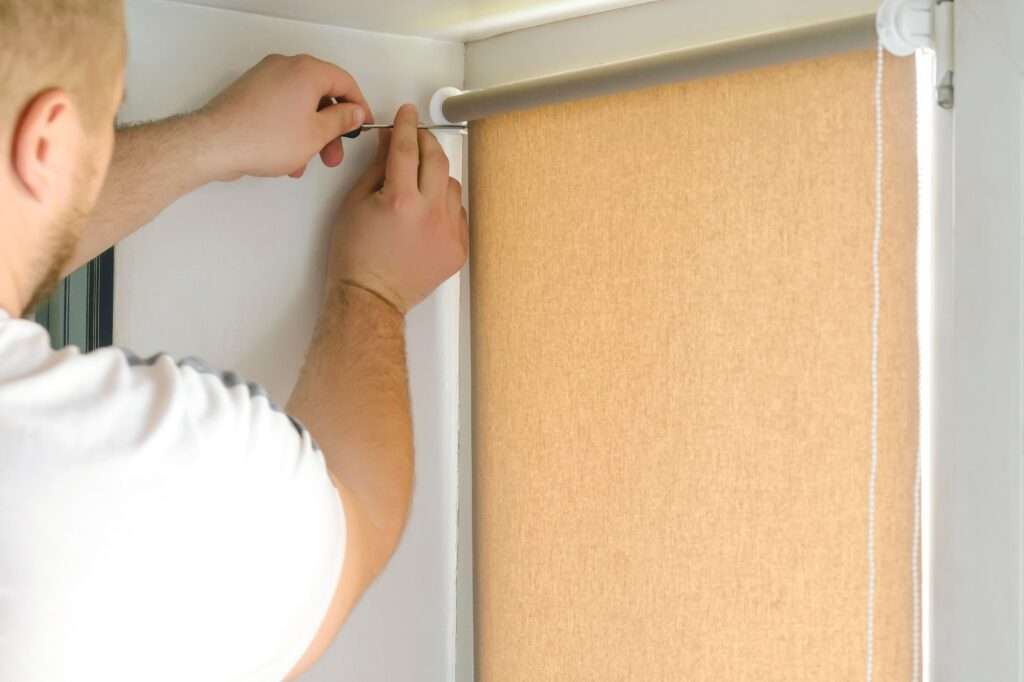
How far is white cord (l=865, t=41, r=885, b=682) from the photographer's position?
1066 millimetres

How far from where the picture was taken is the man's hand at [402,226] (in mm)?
1365

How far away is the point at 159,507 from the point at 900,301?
0.62 meters

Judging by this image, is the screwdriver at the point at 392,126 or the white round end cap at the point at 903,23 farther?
the screwdriver at the point at 392,126

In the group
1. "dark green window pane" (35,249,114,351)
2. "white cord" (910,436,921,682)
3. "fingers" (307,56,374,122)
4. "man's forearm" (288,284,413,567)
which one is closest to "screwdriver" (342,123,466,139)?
"fingers" (307,56,374,122)

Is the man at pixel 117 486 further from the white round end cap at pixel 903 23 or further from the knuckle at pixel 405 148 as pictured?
the white round end cap at pixel 903 23

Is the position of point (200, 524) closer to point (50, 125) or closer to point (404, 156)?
point (50, 125)

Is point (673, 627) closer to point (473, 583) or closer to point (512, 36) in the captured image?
point (473, 583)

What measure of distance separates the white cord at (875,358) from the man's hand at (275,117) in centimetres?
56

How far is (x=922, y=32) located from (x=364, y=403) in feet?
2.01

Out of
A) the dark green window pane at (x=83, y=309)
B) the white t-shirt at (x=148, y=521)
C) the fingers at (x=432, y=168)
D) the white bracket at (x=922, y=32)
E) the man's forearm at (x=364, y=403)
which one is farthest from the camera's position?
the fingers at (x=432, y=168)

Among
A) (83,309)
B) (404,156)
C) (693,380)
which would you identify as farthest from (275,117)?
(693,380)

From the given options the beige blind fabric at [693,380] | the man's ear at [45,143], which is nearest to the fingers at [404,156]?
the beige blind fabric at [693,380]

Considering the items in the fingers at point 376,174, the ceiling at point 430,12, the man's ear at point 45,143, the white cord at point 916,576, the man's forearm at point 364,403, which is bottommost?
the white cord at point 916,576

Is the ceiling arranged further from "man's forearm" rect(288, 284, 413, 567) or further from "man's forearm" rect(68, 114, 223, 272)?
"man's forearm" rect(288, 284, 413, 567)
